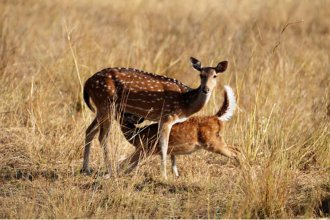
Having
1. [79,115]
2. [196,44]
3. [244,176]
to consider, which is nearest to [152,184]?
[244,176]

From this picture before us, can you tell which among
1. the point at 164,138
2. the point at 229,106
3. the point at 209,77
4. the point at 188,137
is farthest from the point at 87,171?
the point at 229,106

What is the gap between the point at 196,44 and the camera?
45.5ft

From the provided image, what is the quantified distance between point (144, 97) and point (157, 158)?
0.81 m

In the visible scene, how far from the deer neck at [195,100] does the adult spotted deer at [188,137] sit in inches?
5.4

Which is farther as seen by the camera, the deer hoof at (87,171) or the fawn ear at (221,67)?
the fawn ear at (221,67)

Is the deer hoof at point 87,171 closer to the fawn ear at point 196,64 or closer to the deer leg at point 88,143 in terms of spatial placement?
the deer leg at point 88,143

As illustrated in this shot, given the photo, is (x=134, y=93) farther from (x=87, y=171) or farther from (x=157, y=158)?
(x=87, y=171)

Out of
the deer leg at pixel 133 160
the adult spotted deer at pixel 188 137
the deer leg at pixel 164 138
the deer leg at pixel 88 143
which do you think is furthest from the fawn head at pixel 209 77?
the deer leg at pixel 88 143

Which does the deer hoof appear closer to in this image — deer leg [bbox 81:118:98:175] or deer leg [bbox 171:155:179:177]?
deer leg [bbox 81:118:98:175]

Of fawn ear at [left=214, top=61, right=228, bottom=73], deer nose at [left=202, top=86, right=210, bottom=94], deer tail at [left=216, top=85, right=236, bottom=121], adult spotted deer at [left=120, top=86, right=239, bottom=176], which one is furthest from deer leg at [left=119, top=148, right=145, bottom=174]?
fawn ear at [left=214, top=61, right=228, bottom=73]

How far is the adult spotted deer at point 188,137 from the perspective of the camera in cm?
867

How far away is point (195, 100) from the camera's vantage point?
351 inches

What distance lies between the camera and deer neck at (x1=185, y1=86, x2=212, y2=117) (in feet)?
29.1

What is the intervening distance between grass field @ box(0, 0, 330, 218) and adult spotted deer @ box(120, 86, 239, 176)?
0.15m
